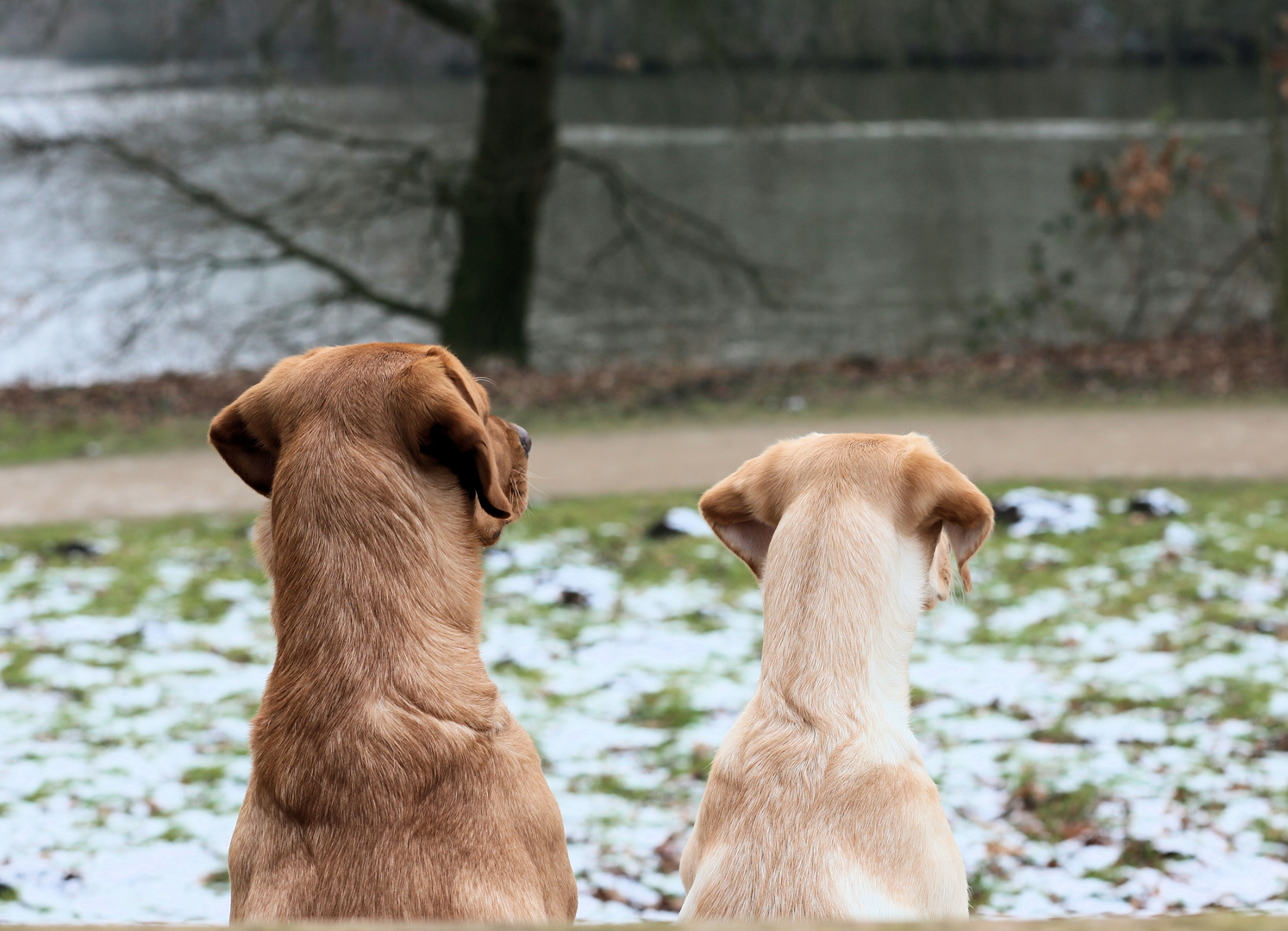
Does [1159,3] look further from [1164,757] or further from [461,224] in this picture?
[1164,757]

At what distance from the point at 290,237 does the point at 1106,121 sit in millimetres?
25497

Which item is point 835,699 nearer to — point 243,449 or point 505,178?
point 243,449

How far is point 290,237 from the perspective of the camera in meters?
14.7

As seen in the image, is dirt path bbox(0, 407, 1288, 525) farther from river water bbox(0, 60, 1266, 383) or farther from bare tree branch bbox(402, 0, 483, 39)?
bare tree branch bbox(402, 0, 483, 39)

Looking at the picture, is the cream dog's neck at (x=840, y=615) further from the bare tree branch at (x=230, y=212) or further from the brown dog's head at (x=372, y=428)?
the bare tree branch at (x=230, y=212)

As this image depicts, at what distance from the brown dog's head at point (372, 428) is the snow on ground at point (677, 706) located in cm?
189

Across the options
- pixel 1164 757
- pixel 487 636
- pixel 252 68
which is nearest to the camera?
pixel 1164 757

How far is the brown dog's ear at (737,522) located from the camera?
3.02 meters

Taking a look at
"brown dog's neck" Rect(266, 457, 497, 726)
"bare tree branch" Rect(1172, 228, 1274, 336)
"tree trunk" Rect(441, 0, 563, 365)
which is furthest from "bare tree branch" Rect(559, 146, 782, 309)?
"brown dog's neck" Rect(266, 457, 497, 726)

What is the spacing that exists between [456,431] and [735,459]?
7.78 metres

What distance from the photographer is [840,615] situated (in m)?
2.79

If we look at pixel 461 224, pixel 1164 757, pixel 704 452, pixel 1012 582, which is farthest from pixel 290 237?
pixel 1164 757

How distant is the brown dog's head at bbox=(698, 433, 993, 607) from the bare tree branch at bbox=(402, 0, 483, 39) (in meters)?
12.7

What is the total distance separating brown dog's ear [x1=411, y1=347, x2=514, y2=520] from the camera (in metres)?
2.65
